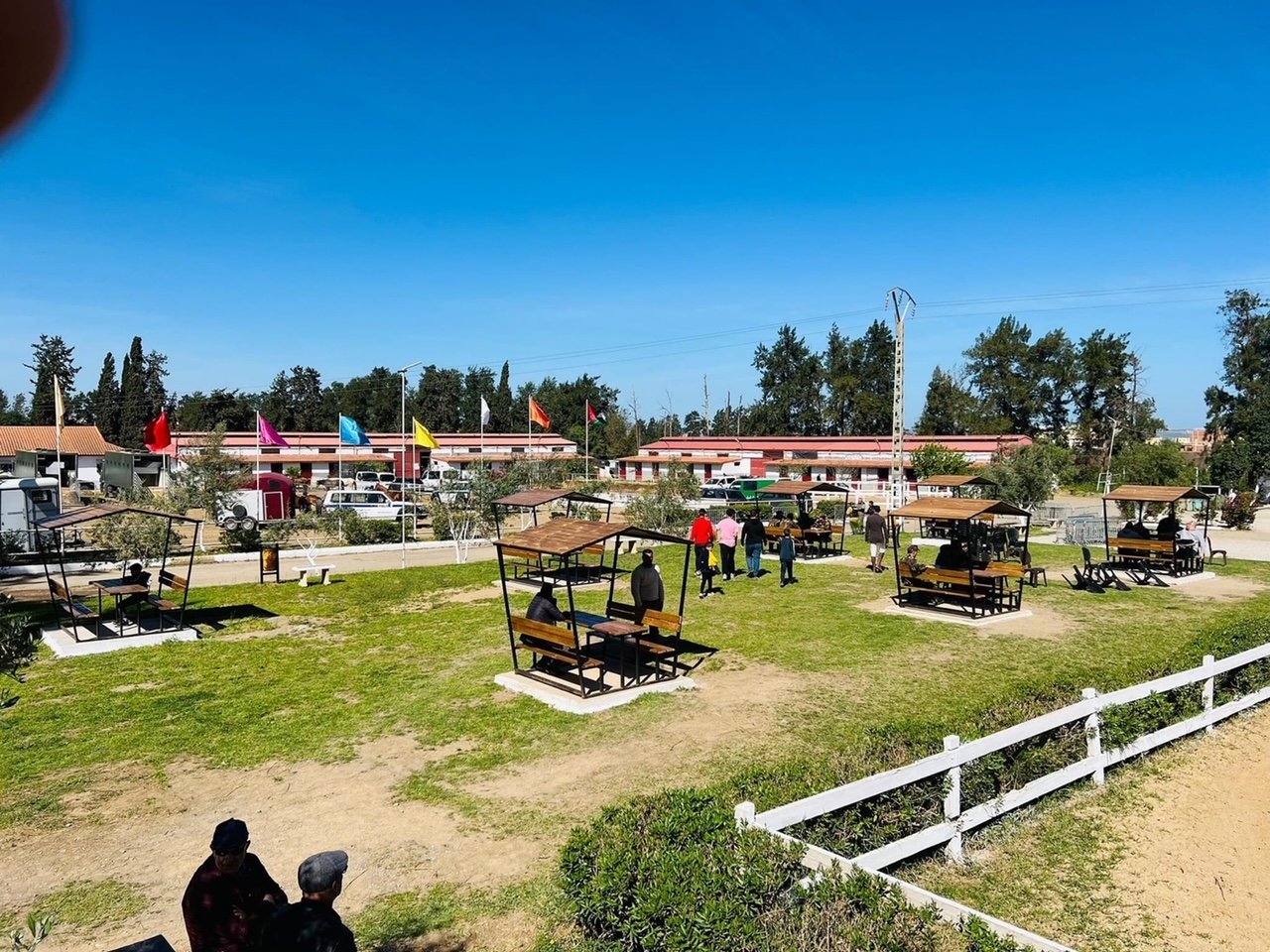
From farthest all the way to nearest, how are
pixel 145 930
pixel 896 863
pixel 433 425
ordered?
pixel 433 425, pixel 896 863, pixel 145 930

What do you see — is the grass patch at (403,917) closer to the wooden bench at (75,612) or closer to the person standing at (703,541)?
the wooden bench at (75,612)

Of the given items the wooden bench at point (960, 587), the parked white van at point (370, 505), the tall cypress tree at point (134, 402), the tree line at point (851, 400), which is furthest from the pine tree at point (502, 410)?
the wooden bench at point (960, 587)

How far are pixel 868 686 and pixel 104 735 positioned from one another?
879 cm

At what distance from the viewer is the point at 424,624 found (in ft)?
49.6

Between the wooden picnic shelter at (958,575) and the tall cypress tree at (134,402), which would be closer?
→ the wooden picnic shelter at (958,575)

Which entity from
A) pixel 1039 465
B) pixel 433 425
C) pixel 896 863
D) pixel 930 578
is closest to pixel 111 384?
pixel 433 425

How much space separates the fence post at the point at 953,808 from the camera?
668cm

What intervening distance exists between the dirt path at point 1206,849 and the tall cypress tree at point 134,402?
273 feet

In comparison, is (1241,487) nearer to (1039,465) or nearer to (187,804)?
(1039,465)

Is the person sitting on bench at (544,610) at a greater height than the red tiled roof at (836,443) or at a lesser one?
lesser

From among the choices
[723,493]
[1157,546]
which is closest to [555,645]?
[1157,546]

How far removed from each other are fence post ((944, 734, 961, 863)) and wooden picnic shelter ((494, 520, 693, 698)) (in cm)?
458

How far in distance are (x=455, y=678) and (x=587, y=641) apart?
71.5 inches

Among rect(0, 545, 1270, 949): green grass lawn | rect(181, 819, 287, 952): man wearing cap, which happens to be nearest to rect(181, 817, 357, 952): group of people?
rect(181, 819, 287, 952): man wearing cap
